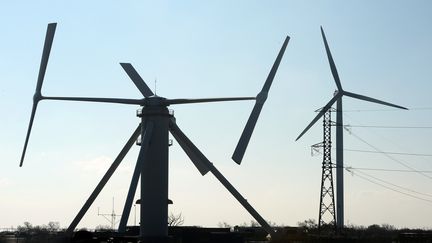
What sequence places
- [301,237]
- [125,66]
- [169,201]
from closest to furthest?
1. [169,201]
2. [125,66]
3. [301,237]

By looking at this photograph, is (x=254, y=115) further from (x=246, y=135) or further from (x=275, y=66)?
(x=275, y=66)

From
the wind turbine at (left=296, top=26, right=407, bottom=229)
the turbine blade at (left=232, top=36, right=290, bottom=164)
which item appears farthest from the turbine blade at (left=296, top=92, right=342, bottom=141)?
the turbine blade at (left=232, top=36, right=290, bottom=164)

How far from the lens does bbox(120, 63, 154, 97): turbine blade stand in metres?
100

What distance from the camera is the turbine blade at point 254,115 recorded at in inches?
3364

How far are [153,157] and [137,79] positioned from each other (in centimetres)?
1564

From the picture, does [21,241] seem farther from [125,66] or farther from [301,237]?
[301,237]

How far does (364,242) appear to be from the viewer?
10344cm

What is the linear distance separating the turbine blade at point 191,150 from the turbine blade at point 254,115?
9107 mm

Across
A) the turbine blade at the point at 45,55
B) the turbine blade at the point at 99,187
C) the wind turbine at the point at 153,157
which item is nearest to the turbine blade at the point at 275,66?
the wind turbine at the point at 153,157

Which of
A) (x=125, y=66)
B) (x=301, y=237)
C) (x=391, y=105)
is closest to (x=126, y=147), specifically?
(x=125, y=66)

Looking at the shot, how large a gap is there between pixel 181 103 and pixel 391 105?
3282 cm

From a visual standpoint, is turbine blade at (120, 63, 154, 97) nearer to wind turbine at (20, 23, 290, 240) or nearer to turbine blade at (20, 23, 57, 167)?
wind turbine at (20, 23, 290, 240)

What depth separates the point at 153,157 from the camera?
3548 inches

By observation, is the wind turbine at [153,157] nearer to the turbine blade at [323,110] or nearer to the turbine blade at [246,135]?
the turbine blade at [246,135]
